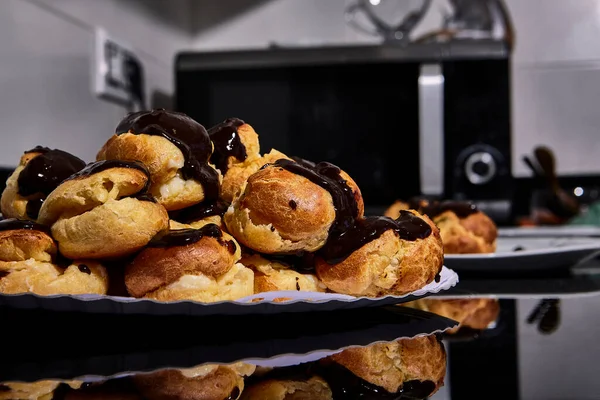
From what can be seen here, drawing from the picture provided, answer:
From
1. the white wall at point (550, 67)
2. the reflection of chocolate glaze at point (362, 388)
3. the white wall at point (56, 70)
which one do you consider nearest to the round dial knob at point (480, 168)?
the white wall at point (550, 67)

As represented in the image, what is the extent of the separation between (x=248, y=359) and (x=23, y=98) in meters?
1.32

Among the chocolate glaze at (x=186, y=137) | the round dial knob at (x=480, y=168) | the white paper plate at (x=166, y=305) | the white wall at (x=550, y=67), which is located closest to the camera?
the white paper plate at (x=166, y=305)

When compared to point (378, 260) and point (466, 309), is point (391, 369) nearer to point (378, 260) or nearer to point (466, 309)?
point (378, 260)

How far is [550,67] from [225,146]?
2.45 metres

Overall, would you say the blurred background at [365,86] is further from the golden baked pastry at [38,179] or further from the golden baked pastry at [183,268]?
the golden baked pastry at [183,268]

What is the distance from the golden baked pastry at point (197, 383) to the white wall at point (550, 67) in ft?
8.08

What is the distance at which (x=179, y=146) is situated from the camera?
0.64 m

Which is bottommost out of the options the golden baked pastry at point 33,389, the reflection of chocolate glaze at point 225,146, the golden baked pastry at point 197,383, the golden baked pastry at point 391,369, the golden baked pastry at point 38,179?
the golden baked pastry at point 391,369

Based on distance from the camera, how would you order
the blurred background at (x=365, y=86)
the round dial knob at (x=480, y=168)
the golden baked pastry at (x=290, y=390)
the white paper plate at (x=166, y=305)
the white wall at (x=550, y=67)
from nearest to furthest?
the golden baked pastry at (x=290, y=390) < the white paper plate at (x=166, y=305) < the blurred background at (x=365, y=86) < the round dial knob at (x=480, y=168) < the white wall at (x=550, y=67)

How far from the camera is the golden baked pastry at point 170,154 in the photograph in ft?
2.09

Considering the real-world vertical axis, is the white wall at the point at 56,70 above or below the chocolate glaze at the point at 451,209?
above

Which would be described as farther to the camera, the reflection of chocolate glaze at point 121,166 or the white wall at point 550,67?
the white wall at point 550,67

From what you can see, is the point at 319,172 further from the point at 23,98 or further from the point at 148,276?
the point at 23,98

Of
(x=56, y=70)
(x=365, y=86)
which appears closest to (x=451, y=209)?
(x=56, y=70)
